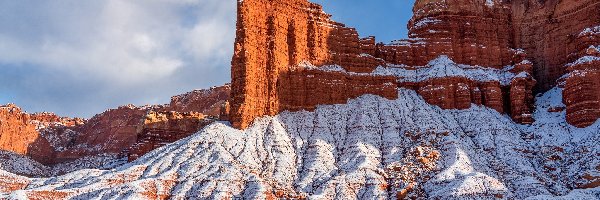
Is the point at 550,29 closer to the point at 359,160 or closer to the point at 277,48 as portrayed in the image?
the point at 277,48

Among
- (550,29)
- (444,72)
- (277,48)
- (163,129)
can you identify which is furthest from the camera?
(163,129)

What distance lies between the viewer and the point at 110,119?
150375 millimetres

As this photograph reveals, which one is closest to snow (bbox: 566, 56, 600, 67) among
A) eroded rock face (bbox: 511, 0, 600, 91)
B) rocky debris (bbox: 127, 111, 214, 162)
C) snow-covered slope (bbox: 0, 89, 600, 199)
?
eroded rock face (bbox: 511, 0, 600, 91)

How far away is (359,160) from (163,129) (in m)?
39.0

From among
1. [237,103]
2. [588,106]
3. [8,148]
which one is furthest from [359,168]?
[8,148]

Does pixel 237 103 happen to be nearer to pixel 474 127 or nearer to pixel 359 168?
pixel 359 168

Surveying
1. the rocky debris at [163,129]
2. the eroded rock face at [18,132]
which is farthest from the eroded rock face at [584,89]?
the eroded rock face at [18,132]

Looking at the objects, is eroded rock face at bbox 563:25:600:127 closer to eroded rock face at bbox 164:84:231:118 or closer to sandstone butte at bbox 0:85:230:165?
sandstone butte at bbox 0:85:230:165

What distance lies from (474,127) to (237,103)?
31674 mm

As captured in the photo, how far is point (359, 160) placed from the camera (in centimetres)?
8262

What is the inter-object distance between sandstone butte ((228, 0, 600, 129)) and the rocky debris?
17839 millimetres

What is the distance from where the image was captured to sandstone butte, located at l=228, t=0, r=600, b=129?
94.6 metres

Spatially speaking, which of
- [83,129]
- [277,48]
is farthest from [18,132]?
[277,48]

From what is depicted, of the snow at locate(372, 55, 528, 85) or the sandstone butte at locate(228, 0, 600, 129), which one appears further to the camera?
the snow at locate(372, 55, 528, 85)
